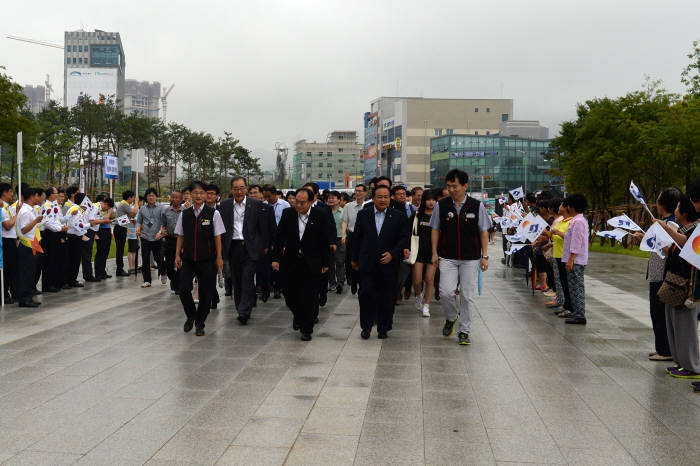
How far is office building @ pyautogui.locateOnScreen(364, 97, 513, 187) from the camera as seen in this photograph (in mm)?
118438

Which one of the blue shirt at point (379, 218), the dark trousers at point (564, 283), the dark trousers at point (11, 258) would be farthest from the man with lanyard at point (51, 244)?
the dark trousers at point (564, 283)

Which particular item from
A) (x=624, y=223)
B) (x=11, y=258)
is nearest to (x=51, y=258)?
(x=11, y=258)

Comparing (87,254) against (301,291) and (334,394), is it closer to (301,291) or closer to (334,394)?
(301,291)

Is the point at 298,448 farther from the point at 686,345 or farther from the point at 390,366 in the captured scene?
the point at 686,345

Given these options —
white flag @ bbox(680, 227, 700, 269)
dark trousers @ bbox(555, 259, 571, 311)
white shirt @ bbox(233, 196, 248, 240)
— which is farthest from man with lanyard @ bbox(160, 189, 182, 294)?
white flag @ bbox(680, 227, 700, 269)

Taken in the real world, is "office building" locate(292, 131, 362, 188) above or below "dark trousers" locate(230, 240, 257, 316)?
above

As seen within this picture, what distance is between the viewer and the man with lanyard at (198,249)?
8.16 metres

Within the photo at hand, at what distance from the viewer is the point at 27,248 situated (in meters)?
10.5

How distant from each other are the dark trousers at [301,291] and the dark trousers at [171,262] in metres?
4.42

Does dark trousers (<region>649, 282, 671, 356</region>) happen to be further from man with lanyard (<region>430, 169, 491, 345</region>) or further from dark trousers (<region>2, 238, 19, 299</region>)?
dark trousers (<region>2, 238, 19, 299</region>)

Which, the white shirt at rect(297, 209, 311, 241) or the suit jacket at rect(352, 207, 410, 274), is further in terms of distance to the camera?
the white shirt at rect(297, 209, 311, 241)

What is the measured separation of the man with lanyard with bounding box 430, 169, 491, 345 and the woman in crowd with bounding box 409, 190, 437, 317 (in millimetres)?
1852

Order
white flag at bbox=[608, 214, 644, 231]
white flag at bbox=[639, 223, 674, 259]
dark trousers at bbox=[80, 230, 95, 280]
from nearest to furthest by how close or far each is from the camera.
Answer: white flag at bbox=[639, 223, 674, 259]
white flag at bbox=[608, 214, 644, 231]
dark trousers at bbox=[80, 230, 95, 280]

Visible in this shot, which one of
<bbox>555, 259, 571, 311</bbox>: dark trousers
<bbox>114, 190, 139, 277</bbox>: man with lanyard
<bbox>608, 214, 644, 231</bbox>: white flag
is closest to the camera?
<bbox>608, 214, 644, 231</bbox>: white flag
